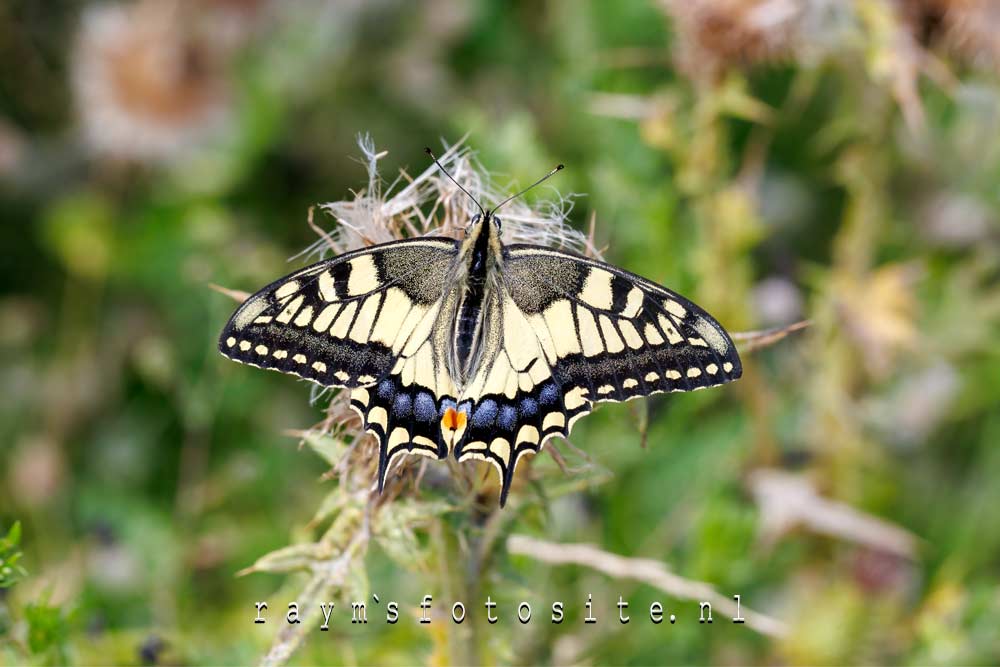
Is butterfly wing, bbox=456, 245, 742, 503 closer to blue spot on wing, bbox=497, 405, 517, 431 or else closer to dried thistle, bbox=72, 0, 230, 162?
blue spot on wing, bbox=497, 405, 517, 431

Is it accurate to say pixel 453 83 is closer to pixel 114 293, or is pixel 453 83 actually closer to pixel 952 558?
pixel 114 293

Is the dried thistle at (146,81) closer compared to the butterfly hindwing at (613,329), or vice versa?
the butterfly hindwing at (613,329)

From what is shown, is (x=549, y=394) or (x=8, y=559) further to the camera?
(x=549, y=394)

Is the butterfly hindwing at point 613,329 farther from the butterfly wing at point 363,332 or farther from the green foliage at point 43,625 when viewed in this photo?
the green foliage at point 43,625

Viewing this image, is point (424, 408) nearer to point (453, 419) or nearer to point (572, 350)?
point (453, 419)

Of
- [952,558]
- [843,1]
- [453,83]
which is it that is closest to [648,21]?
[453,83]

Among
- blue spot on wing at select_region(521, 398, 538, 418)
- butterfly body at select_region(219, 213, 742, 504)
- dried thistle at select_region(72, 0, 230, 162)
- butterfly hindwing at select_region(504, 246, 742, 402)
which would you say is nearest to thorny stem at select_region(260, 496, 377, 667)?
butterfly body at select_region(219, 213, 742, 504)

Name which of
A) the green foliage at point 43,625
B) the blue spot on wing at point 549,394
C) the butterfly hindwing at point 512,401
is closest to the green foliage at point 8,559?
the green foliage at point 43,625

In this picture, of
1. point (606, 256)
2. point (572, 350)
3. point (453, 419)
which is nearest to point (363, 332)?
point (453, 419)
